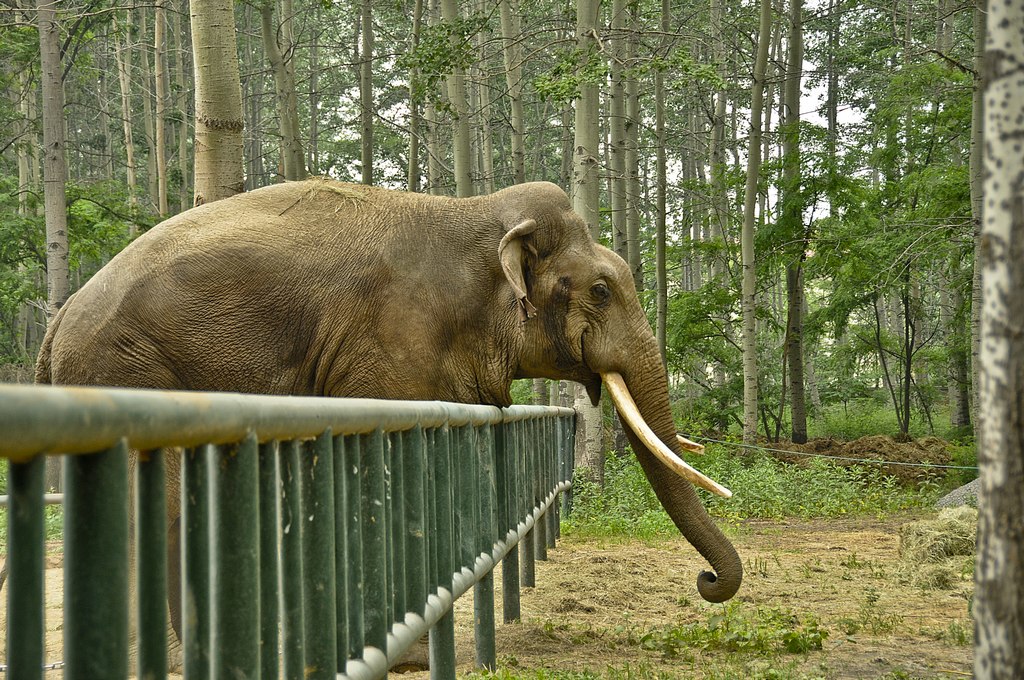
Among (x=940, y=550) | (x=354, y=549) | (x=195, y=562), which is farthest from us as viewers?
(x=940, y=550)

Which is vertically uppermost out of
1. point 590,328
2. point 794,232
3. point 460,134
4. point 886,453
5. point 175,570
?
point 460,134

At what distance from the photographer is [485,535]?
184 inches

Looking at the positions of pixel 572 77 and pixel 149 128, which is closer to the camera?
pixel 572 77

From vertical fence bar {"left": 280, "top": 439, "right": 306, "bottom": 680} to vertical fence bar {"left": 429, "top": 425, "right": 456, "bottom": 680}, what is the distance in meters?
1.58

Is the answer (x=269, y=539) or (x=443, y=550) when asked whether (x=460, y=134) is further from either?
(x=269, y=539)

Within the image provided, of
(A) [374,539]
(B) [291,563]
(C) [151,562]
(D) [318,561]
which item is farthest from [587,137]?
(C) [151,562]

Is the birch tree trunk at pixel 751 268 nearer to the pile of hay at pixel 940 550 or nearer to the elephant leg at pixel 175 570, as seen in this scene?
the pile of hay at pixel 940 550

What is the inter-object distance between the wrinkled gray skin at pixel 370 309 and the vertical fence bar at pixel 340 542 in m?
2.62

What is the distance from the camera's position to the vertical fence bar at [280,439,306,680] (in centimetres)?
209

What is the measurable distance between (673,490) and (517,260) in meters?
1.70

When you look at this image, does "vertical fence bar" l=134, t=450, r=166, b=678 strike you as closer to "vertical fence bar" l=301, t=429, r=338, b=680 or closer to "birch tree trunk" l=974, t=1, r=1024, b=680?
"vertical fence bar" l=301, t=429, r=338, b=680

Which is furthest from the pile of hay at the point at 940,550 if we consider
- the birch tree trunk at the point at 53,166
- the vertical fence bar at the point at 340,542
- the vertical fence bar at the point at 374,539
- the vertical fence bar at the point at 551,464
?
the birch tree trunk at the point at 53,166

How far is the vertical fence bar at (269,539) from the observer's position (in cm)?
196

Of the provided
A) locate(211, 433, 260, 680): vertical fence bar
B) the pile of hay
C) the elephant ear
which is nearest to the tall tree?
the pile of hay
